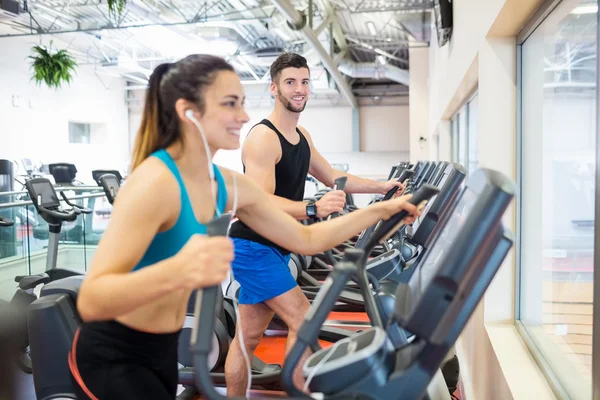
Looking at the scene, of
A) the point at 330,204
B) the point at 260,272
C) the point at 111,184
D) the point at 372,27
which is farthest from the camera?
the point at 372,27

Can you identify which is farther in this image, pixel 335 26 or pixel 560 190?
pixel 335 26

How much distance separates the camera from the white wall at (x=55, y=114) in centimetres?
1225

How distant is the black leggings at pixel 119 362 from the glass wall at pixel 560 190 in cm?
141

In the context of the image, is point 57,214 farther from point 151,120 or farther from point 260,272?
point 151,120

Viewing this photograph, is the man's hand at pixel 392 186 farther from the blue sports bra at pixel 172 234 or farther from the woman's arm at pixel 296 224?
the blue sports bra at pixel 172 234

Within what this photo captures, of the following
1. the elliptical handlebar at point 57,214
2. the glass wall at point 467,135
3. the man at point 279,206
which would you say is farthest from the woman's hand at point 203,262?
the glass wall at point 467,135

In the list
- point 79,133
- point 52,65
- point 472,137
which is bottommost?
point 472,137

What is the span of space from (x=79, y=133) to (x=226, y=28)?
292 inches

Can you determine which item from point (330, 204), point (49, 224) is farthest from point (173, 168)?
point (49, 224)

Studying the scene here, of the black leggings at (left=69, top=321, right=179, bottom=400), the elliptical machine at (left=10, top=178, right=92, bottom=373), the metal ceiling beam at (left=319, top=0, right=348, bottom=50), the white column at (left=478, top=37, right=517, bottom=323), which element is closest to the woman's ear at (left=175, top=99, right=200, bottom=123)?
the black leggings at (left=69, top=321, right=179, bottom=400)

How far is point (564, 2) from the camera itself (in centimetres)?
218

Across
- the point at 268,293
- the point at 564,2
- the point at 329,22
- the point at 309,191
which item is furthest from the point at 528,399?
the point at 309,191

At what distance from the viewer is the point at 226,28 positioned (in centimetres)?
977

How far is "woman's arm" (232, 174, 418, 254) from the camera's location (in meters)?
1.58
